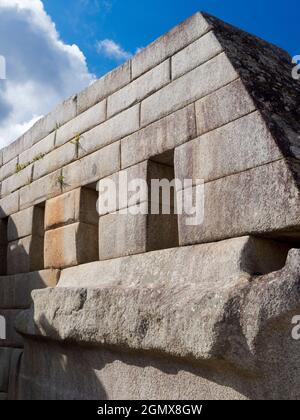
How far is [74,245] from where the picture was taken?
15.2 feet

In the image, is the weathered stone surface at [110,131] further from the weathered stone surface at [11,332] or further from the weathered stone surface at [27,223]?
the weathered stone surface at [11,332]

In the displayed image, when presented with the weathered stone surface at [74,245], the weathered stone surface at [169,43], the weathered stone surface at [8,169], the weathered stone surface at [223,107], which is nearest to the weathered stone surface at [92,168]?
the weathered stone surface at [74,245]

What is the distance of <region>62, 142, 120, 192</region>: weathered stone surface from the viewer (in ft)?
14.1

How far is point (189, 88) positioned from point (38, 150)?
2600 mm

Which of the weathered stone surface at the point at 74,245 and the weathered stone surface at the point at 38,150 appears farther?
the weathered stone surface at the point at 38,150

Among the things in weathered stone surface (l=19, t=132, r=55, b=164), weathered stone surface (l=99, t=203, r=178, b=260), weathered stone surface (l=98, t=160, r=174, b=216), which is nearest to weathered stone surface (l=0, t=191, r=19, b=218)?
weathered stone surface (l=19, t=132, r=55, b=164)

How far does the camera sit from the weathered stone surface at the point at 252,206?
2779 millimetres

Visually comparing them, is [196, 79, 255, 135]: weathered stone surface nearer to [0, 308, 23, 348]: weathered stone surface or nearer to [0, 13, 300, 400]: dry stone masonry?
[0, 13, 300, 400]: dry stone masonry

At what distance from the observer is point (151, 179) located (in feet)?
12.8

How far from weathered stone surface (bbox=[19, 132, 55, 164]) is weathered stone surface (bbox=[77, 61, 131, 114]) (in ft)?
2.09

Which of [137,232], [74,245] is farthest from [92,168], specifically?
[137,232]

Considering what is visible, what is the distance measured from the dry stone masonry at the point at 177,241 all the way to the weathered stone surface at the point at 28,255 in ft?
0.93
